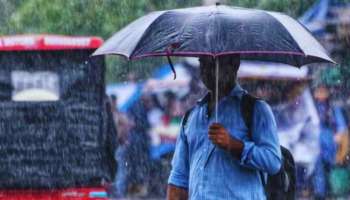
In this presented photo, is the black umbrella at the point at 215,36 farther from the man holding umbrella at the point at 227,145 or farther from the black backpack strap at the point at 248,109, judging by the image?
the black backpack strap at the point at 248,109

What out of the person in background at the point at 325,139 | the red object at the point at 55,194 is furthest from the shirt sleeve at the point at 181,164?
the person in background at the point at 325,139

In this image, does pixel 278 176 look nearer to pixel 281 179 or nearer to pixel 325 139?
pixel 281 179

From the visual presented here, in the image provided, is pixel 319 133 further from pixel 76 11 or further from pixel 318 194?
pixel 76 11

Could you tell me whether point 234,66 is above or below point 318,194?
above

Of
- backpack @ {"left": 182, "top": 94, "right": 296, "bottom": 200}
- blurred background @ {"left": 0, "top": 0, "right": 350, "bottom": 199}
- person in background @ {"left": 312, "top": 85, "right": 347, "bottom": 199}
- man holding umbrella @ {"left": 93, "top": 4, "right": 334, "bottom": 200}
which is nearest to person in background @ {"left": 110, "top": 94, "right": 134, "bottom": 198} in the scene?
blurred background @ {"left": 0, "top": 0, "right": 350, "bottom": 199}

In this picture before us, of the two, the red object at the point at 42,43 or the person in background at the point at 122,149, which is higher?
the red object at the point at 42,43

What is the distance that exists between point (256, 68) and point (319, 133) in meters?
1.44

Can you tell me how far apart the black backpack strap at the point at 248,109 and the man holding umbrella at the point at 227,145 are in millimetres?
18

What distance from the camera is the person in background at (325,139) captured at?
15.8 metres

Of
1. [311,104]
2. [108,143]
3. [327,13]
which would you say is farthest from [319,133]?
[108,143]

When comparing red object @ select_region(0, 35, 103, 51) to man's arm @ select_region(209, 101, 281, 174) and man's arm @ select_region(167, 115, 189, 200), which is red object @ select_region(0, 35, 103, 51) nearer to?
man's arm @ select_region(167, 115, 189, 200)

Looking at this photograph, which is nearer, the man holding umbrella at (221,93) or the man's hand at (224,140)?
the man's hand at (224,140)

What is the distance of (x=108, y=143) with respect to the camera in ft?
31.9

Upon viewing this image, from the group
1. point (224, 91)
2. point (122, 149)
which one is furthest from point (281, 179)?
point (122, 149)
